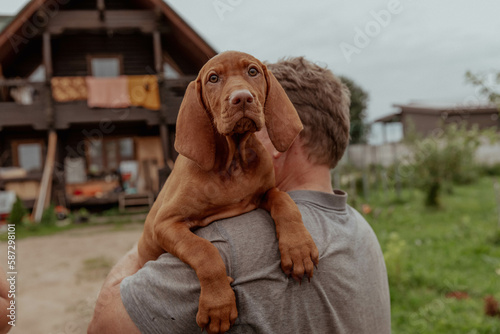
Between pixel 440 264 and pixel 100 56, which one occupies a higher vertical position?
pixel 100 56

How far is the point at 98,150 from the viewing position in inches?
615

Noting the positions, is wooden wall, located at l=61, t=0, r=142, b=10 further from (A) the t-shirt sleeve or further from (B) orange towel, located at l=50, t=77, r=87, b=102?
(A) the t-shirt sleeve

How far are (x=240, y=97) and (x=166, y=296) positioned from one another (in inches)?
28.6

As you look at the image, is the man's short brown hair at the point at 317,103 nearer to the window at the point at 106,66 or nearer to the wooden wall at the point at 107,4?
the wooden wall at the point at 107,4

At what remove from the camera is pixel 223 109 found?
151 centimetres

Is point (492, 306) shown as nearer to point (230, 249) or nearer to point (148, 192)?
point (230, 249)

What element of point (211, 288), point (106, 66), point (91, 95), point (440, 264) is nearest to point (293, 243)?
point (211, 288)

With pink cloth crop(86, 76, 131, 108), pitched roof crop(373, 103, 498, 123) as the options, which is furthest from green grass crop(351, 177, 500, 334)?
pink cloth crop(86, 76, 131, 108)

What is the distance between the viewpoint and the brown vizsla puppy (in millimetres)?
1449

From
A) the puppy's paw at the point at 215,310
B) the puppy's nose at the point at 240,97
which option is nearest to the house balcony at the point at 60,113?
the puppy's nose at the point at 240,97

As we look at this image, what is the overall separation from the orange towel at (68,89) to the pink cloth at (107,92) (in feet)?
1.19

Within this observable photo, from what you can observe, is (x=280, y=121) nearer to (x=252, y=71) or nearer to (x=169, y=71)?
(x=252, y=71)

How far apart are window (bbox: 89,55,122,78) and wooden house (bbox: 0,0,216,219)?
0.11ft

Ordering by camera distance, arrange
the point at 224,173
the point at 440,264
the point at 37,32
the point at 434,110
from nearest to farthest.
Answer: the point at 224,173
the point at 440,264
the point at 37,32
the point at 434,110
